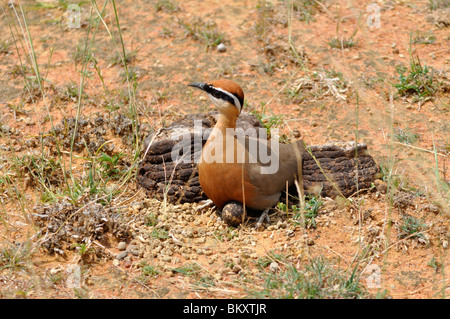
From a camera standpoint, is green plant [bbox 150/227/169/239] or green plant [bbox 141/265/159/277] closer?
green plant [bbox 141/265/159/277]

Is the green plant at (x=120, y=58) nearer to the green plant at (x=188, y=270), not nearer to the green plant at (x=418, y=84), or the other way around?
the green plant at (x=418, y=84)

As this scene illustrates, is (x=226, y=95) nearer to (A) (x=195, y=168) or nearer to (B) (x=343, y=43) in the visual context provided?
(A) (x=195, y=168)

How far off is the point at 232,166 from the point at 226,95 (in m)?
0.68

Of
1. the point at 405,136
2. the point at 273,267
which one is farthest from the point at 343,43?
the point at 273,267

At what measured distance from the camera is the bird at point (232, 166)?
4668 millimetres

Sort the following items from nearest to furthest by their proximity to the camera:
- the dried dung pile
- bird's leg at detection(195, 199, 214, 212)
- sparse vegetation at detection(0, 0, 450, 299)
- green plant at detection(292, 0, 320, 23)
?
1. sparse vegetation at detection(0, 0, 450, 299)
2. the dried dung pile
3. bird's leg at detection(195, 199, 214, 212)
4. green plant at detection(292, 0, 320, 23)

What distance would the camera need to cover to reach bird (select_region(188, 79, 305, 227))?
4.67 meters

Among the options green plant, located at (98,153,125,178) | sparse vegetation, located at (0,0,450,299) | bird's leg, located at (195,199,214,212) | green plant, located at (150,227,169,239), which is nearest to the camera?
sparse vegetation, located at (0,0,450,299)

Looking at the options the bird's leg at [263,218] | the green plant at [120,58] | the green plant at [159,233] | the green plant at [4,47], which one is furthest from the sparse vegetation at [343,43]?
the green plant at [4,47]

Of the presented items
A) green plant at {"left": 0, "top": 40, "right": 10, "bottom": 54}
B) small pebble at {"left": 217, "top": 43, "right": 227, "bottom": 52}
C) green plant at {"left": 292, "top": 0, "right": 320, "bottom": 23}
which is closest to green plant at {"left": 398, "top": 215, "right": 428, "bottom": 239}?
small pebble at {"left": 217, "top": 43, "right": 227, "bottom": 52}

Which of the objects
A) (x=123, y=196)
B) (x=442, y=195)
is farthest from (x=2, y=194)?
(x=442, y=195)

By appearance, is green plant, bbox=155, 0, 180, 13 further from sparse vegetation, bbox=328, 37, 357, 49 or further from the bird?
the bird

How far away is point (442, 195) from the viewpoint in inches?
183

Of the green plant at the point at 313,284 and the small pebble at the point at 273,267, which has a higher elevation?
the green plant at the point at 313,284
